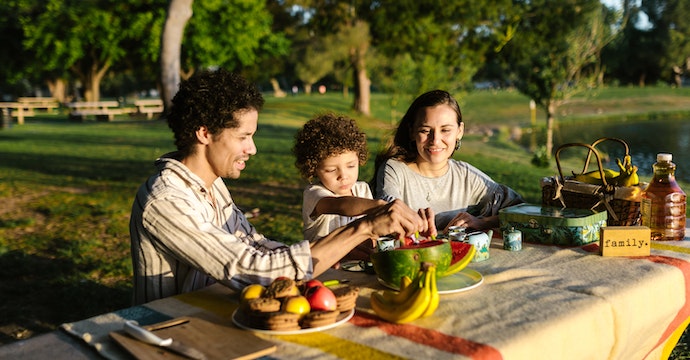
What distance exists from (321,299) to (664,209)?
1954 millimetres

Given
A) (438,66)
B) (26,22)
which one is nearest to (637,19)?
(438,66)

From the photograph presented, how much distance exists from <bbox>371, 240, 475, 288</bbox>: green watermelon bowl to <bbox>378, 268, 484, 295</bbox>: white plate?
0.02 meters

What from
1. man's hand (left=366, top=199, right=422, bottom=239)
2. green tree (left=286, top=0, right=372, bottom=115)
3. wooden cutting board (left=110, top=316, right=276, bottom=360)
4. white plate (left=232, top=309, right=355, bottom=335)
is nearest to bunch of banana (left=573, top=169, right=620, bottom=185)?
man's hand (left=366, top=199, right=422, bottom=239)

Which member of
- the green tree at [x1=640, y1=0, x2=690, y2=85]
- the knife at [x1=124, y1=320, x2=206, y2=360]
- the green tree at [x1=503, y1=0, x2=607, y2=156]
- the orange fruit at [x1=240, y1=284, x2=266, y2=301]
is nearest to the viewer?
the knife at [x1=124, y1=320, x2=206, y2=360]

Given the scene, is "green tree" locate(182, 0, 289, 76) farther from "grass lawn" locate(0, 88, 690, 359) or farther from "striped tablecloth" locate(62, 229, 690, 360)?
"striped tablecloth" locate(62, 229, 690, 360)

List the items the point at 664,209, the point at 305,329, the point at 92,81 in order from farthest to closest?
the point at 92,81 < the point at 664,209 < the point at 305,329

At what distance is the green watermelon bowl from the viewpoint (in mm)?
2244

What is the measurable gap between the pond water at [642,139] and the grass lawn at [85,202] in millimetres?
2902

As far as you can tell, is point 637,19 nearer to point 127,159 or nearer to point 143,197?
point 127,159

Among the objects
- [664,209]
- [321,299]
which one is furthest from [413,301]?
[664,209]

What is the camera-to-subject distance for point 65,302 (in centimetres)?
555

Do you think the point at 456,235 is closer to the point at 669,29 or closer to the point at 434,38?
the point at 434,38

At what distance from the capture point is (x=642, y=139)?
24922mm

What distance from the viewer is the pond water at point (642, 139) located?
17.9 metres
